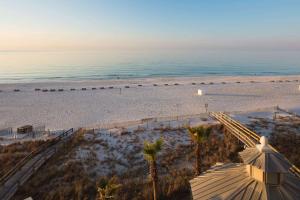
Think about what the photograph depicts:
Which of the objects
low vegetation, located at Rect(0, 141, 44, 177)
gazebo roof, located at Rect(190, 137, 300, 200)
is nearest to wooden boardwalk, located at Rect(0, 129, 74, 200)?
low vegetation, located at Rect(0, 141, 44, 177)

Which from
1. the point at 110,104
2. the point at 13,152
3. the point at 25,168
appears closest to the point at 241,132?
the point at 25,168

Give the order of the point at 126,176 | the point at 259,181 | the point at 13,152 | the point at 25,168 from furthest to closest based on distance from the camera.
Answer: the point at 13,152 < the point at 126,176 < the point at 25,168 < the point at 259,181

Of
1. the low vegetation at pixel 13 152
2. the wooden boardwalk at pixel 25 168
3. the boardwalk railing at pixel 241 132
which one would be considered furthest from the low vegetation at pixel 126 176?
the low vegetation at pixel 13 152

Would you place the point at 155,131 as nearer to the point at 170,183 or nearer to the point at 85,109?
the point at 170,183

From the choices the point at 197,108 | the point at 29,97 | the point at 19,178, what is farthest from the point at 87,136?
the point at 29,97

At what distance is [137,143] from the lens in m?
20.1

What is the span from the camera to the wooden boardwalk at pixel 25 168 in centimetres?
1327

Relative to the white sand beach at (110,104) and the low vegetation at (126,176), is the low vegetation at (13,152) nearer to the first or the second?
the low vegetation at (126,176)

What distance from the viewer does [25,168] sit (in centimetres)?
1554

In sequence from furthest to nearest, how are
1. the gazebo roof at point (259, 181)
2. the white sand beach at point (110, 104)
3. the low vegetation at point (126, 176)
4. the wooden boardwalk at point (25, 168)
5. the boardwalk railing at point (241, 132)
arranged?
the white sand beach at point (110, 104)
the boardwalk railing at point (241, 132)
the wooden boardwalk at point (25, 168)
the low vegetation at point (126, 176)
the gazebo roof at point (259, 181)

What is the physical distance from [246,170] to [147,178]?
320 inches

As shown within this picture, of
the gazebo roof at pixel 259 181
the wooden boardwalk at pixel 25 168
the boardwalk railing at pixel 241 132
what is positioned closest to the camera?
the gazebo roof at pixel 259 181

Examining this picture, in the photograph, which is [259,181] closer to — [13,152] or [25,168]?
[25,168]

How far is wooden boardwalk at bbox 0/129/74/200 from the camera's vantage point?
13.3 metres
